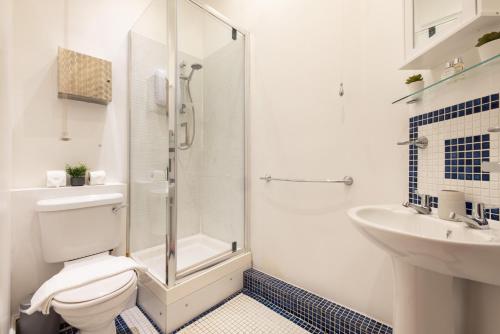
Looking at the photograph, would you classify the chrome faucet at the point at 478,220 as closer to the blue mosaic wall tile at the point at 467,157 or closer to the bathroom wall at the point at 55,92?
the blue mosaic wall tile at the point at 467,157

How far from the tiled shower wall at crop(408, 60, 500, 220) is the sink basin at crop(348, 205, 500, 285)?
6.0 inches

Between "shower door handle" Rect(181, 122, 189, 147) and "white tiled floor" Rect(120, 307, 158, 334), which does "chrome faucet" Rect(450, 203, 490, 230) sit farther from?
"white tiled floor" Rect(120, 307, 158, 334)

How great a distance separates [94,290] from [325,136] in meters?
1.51

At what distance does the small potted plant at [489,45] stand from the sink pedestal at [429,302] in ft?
2.55

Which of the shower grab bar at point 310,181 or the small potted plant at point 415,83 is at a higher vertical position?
the small potted plant at point 415,83

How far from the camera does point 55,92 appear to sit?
1.49m

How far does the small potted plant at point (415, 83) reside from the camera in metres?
1.05

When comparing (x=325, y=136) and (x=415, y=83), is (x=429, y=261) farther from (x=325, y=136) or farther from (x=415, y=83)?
(x=325, y=136)

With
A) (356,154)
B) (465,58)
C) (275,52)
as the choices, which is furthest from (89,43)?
(465,58)

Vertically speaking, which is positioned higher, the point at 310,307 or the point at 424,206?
the point at 424,206

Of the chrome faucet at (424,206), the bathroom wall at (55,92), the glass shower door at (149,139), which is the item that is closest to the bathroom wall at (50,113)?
the bathroom wall at (55,92)

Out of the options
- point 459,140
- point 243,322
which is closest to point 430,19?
point 459,140

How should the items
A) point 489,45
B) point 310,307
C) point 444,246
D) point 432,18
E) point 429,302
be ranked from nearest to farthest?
point 444,246 < point 489,45 < point 429,302 < point 432,18 < point 310,307

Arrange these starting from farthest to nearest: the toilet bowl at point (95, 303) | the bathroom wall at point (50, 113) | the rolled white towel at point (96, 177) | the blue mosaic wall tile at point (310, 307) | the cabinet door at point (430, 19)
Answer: the rolled white towel at point (96, 177), the bathroom wall at point (50, 113), the blue mosaic wall tile at point (310, 307), the toilet bowl at point (95, 303), the cabinet door at point (430, 19)
